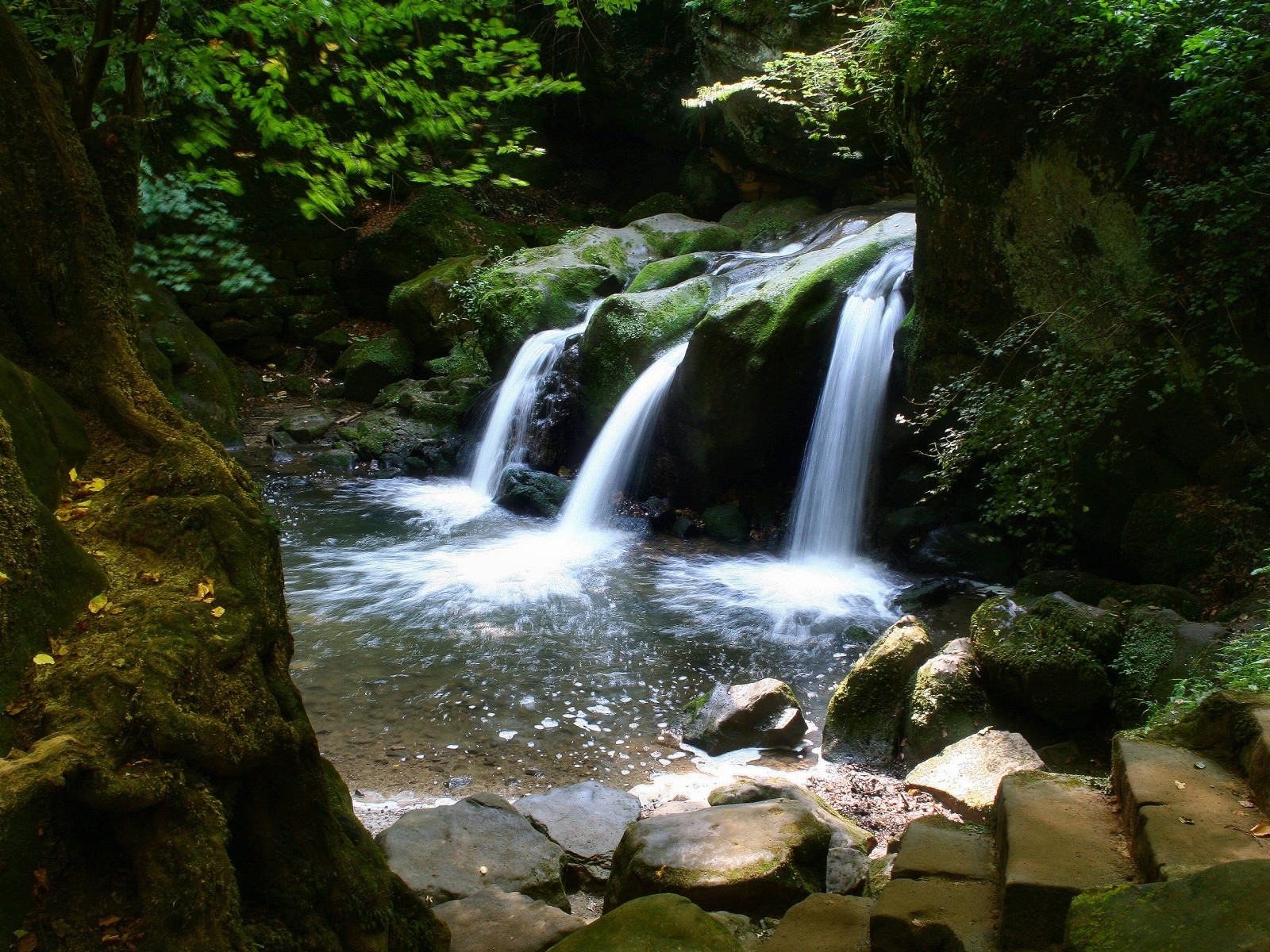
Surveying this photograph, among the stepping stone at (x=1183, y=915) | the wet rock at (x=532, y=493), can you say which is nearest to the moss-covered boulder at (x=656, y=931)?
the stepping stone at (x=1183, y=915)

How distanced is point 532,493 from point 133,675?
8.68 metres

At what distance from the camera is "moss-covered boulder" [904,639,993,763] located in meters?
4.76

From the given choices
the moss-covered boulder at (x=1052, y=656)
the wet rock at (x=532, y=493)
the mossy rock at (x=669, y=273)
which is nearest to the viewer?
the moss-covered boulder at (x=1052, y=656)

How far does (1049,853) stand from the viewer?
2334 millimetres

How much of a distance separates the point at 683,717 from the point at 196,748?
393 cm

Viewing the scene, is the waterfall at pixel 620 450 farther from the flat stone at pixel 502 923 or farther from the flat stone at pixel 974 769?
the flat stone at pixel 502 923

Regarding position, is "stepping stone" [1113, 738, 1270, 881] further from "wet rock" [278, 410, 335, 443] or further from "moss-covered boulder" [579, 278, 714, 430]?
"wet rock" [278, 410, 335, 443]

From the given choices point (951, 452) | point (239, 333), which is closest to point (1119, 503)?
point (951, 452)

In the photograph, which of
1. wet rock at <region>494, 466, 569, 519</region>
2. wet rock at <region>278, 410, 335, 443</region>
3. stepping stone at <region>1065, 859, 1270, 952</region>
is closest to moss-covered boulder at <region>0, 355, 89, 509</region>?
stepping stone at <region>1065, 859, 1270, 952</region>

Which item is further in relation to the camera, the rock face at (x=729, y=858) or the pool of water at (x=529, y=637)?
the pool of water at (x=529, y=637)

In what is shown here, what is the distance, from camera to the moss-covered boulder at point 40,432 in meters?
2.17

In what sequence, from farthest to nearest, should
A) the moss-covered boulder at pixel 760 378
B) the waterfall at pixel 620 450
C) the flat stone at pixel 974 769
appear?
1. the waterfall at pixel 620 450
2. the moss-covered boulder at pixel 760 378
3. the flat stone at pixel 974 769

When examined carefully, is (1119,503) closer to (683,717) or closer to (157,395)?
(683,717)

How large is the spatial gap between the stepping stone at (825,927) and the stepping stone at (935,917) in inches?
4.4
